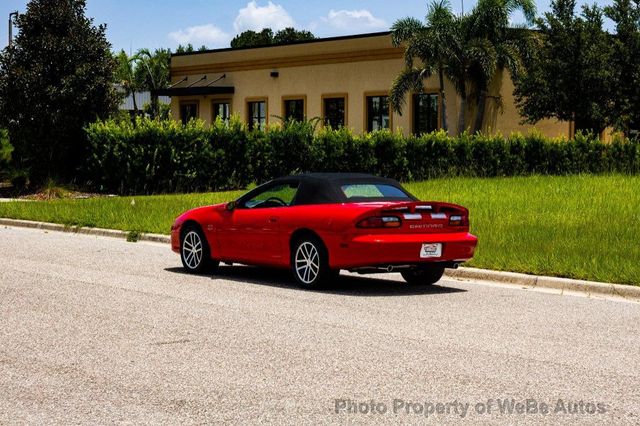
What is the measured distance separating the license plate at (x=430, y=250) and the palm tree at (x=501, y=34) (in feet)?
100

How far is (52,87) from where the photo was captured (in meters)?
32.0

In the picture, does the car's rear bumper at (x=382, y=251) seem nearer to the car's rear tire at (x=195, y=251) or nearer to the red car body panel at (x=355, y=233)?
the red car body panel at (x=355, y=233)

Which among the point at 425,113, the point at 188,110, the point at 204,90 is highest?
the point at 204,90

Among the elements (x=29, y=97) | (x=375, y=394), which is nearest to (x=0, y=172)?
(x=29, y=97)

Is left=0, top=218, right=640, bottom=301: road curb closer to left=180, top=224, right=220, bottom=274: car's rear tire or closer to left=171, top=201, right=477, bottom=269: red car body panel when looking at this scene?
left=171, top=201, right=477, bottom=269: red car body panel

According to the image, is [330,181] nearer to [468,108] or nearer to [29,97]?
[29,97]

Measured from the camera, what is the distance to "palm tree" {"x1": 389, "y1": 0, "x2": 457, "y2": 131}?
4159 centimetres

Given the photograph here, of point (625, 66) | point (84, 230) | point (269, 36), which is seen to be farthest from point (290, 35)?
point (84, 230)

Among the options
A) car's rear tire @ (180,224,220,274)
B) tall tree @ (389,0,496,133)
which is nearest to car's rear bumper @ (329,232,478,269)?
car's rear tire @ (180,224,220,274)

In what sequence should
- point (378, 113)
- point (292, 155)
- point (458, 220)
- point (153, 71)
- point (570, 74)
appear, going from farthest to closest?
point (153, 71)
point (378, 113)
point (570, 74)
point (292, 155)
point (458, 220)

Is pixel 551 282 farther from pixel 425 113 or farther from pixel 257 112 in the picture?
pixel 257 112

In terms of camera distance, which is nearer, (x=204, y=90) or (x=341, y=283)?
(x=341, y=283)

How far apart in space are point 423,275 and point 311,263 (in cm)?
167

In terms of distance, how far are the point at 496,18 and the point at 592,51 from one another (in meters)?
4.36
